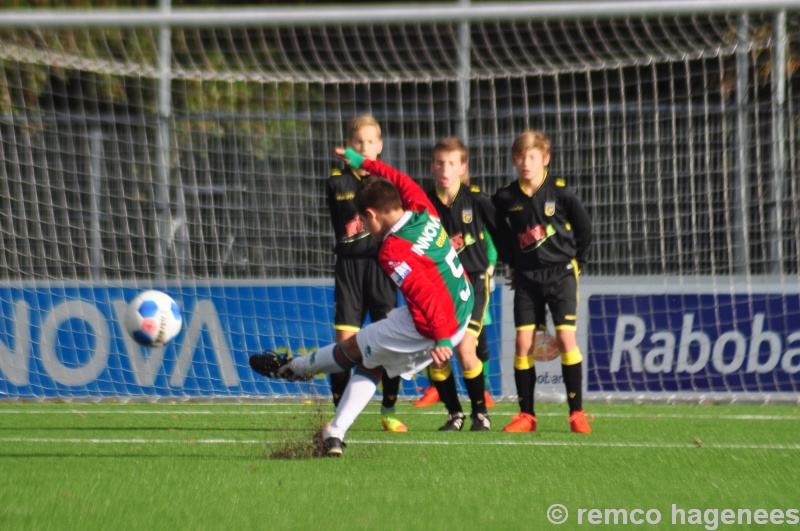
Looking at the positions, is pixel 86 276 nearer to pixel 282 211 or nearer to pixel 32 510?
pixel 282 211

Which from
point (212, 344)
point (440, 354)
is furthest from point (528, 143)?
point (212, 344)

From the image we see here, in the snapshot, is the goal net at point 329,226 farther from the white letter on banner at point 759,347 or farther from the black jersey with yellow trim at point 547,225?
the black jersey with yellow trim at point 547,225

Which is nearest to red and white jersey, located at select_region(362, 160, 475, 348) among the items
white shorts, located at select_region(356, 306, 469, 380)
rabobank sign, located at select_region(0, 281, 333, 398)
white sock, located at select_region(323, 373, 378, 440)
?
white shorts, located at select_region(356, 306, 469, 380)

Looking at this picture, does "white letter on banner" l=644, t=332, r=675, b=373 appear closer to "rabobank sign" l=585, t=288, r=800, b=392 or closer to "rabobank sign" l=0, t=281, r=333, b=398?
"rabobank sign" l=585, t=288, r=800, b=392

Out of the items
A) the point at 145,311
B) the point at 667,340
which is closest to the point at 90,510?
the point at 145,311

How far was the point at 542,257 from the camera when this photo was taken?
6859 mm

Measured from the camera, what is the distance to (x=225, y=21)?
8.04 m

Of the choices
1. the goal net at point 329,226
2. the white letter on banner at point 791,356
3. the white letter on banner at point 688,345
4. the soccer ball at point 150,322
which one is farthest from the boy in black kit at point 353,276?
the white letter on banner at point 791,356

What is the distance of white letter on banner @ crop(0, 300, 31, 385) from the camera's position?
30.0 feet

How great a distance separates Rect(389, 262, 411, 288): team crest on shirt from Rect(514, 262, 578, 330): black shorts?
1897mm

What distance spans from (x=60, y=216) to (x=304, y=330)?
98.3 inches

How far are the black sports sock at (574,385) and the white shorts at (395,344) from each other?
1.64 m

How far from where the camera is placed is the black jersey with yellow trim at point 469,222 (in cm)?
705

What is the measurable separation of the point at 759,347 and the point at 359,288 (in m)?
3.79
